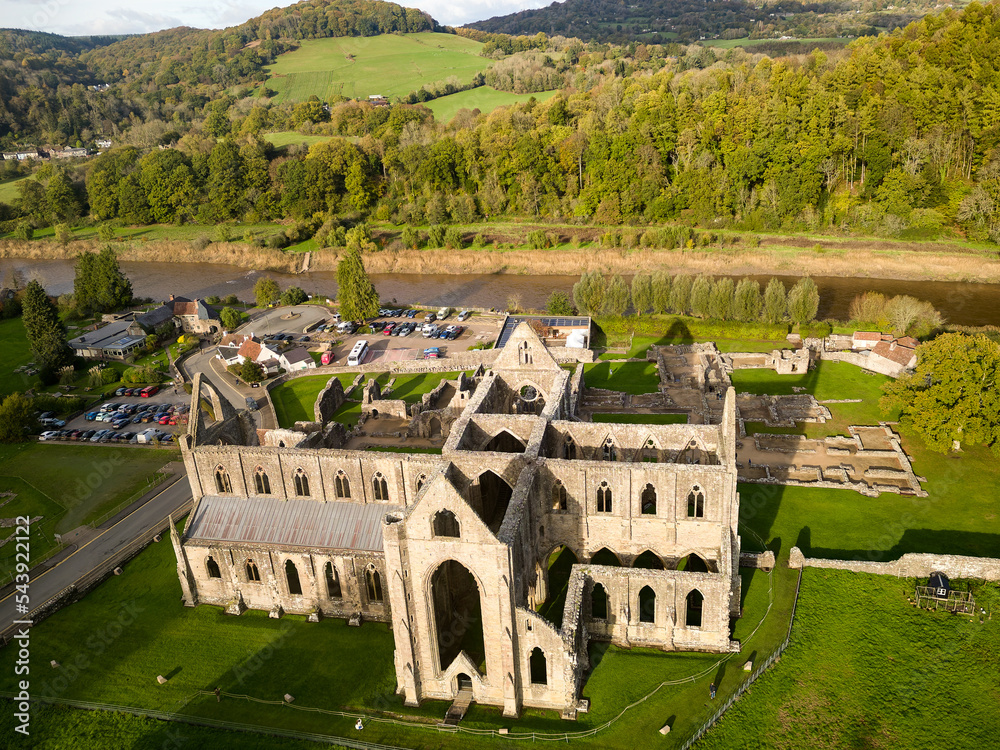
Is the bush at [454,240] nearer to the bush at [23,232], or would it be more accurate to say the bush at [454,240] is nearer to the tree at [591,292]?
the tree at [591,292]

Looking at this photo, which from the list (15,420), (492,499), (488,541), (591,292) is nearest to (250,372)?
(15,420)

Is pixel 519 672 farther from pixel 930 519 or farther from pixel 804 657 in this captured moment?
pixel 930 519

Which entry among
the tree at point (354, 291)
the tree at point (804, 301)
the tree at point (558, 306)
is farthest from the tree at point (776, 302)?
the tree at point (354, 291)

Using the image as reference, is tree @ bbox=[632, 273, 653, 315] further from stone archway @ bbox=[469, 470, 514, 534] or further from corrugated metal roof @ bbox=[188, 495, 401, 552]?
corrugated metal roof @ bbox=[188, 495, 401, 552]

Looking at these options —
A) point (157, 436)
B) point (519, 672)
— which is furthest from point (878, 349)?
point (157, 436)

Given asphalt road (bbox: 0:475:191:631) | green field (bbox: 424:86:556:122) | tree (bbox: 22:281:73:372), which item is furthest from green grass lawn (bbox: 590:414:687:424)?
green field (bbox: 424:86:556:122)
